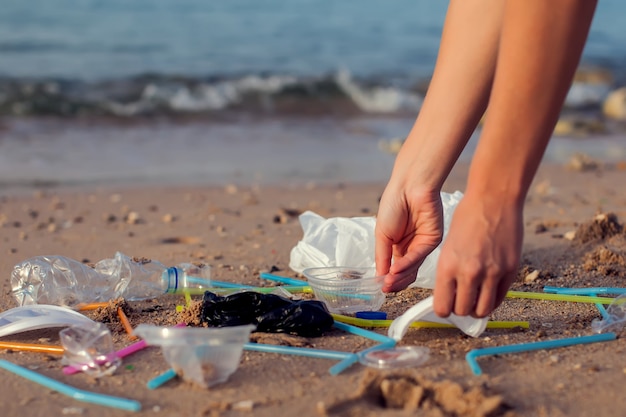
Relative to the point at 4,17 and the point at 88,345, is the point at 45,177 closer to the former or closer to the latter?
the point at 88,345

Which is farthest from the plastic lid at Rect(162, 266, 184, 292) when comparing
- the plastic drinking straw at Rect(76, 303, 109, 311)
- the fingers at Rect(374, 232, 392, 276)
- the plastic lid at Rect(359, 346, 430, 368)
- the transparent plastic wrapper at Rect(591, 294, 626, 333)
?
the transparent plastic wrapper at Rect(591, 294, 626, 333)

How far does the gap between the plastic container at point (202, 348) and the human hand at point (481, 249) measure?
58cm

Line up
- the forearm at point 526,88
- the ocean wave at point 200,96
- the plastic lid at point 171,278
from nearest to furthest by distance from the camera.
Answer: the forearm at point 526,88
the plastic lid at point 171,278
the ocean wave at point 200,96

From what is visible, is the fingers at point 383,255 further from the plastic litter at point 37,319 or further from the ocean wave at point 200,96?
the ocean wave at point 200,96

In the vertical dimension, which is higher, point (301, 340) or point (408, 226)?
point (408, 226)

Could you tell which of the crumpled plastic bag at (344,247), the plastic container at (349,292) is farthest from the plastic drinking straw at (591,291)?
the plastic container at (349,292)

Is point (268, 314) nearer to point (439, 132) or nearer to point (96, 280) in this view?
point (439, 132)

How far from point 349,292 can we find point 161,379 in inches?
36.2

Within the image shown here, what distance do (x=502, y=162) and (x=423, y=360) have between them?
766mm

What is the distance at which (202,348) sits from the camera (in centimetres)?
214

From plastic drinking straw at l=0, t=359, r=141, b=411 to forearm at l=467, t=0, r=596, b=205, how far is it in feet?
3.46

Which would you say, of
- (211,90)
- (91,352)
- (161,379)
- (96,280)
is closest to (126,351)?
(91,352)

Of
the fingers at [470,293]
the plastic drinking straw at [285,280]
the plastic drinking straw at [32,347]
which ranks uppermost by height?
the fingers at [470,293]

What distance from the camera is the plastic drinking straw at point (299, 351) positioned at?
2410mm
